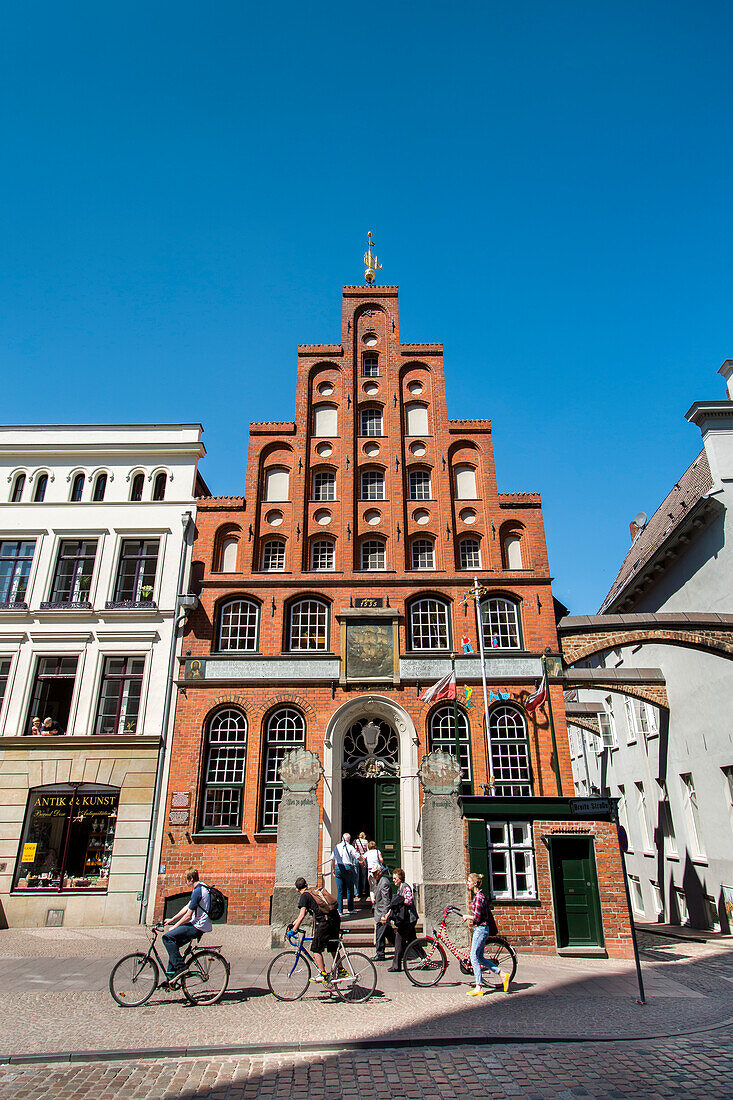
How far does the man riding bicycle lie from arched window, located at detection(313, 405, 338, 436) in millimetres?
16745

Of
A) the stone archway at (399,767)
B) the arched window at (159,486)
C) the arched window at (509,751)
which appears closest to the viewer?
the stone archway at (399,767)

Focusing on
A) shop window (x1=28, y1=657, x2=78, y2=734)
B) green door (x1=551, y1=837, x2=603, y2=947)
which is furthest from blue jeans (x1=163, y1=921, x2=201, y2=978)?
shop window (x1=28, y1=657, x2=78, y2=734)

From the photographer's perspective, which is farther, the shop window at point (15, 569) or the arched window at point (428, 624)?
the shop window at point (15, 569)

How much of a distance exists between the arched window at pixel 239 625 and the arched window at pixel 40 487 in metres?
8.37

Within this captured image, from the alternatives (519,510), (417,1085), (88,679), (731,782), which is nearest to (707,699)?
(731,782)

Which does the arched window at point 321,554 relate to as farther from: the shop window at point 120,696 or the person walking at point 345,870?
the person walking at point 345,870

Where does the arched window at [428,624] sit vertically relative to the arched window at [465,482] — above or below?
below

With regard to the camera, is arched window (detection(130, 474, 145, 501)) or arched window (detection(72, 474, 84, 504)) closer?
arched window (detection(130, 474, 145, 501))

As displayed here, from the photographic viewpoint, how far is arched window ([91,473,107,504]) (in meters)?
24.3

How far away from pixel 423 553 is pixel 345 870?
33.7 feet

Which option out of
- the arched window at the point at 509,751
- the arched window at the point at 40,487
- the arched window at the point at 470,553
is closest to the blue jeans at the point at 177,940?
the arched window at the point at 509,751

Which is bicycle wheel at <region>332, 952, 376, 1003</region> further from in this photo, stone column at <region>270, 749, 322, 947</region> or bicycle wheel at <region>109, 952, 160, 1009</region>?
bicycle wheel at <region>109, 952, 160, 1009</region>

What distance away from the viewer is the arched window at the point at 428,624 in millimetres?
21484

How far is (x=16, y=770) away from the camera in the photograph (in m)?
20.5
